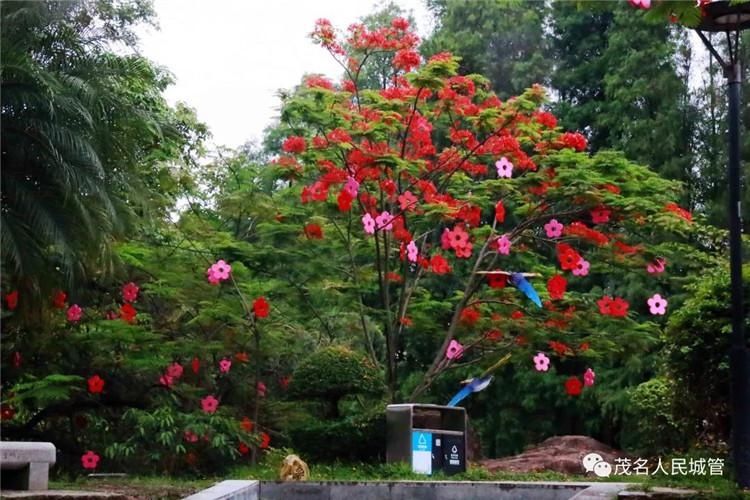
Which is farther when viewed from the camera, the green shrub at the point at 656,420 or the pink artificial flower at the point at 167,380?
the pink artificial flower at the point at 167,380

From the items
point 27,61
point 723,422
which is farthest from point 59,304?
point 723,422

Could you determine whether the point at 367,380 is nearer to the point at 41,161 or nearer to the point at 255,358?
the point at 255,358

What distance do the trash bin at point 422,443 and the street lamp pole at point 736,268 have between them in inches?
152

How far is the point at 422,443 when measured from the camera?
1030cm

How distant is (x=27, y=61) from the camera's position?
8094 mm

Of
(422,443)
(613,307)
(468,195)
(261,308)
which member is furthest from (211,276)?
(613,307)

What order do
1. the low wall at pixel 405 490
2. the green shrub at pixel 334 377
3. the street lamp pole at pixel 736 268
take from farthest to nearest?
the green shrub at pixel 334 377
the low wall at pixel 405 490
the street lamp pole at pixel 736 268

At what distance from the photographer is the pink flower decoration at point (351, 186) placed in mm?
11781

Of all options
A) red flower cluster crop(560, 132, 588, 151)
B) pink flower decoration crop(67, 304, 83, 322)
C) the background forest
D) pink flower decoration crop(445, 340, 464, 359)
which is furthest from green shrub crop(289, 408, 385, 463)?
red flower cluster crop(560, 132, 588, 151)

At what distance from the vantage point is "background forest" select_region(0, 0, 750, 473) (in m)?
8.70

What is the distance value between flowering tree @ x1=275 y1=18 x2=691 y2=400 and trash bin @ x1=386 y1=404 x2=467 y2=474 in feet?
5.89

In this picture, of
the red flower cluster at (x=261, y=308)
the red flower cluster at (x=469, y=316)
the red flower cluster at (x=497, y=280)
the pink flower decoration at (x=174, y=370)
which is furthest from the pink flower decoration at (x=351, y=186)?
the pink flower decoration at (x=174, y=370)

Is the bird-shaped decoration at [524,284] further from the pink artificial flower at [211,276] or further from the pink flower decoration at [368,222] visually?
the pink artificial flower at [211,276]

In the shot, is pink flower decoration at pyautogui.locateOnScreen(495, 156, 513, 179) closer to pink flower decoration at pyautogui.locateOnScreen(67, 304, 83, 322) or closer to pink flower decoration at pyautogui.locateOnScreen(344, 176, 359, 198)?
pink flower decoration at pyautogui.locateOnScreen(344, 176, 359, 198)
